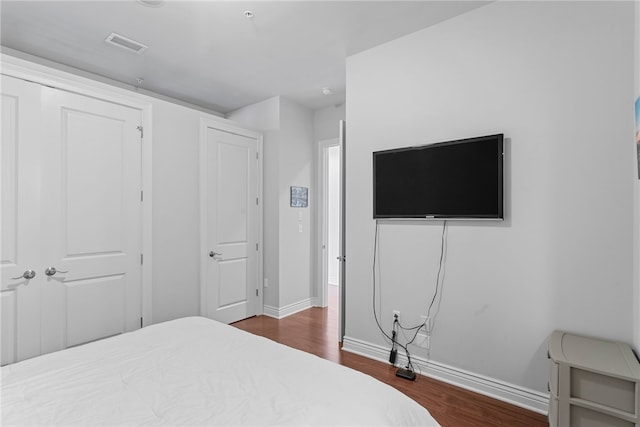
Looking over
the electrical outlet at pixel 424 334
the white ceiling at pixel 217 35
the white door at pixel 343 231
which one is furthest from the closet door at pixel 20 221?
the electrical outlet at pixel 424 334

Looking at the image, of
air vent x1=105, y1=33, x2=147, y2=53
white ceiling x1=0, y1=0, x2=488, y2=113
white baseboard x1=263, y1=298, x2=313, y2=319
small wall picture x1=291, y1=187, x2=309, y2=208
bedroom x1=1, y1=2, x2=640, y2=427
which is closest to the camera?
bedroom x1=1, y1=2, x2=640, y2=427

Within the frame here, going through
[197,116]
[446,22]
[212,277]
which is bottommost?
[212,277]

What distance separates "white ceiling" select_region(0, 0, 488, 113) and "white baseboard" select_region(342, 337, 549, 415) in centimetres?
272

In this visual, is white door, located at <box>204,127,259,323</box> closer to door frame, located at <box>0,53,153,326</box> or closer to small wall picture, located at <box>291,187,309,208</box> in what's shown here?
small wall picture, located at <box>291,187,309,208</box>

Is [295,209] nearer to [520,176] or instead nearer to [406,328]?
[406,328]

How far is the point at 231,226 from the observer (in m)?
3.80

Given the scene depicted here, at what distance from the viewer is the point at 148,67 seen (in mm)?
3256

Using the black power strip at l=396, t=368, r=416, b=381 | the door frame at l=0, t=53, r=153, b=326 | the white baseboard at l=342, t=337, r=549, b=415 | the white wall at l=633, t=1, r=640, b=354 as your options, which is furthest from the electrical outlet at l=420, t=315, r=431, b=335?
the door frame at l=0, t=53, r=153, b=326

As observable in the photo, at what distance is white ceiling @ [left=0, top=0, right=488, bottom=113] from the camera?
7.64 ft

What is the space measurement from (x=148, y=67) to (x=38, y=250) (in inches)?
79.6

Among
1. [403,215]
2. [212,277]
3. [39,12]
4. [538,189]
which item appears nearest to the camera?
[538,189]

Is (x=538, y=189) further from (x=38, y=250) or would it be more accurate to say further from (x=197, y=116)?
(x=38, y=250)

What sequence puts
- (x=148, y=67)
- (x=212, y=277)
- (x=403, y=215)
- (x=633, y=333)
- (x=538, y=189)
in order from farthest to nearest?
1. (x=212, y=277)
2. (x=148, y=67)
3. (x=403, y=215)
4. (x=538, y=189)
5. (x=633, y=333)

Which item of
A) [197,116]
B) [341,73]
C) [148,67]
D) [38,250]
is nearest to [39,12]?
[148,67]
